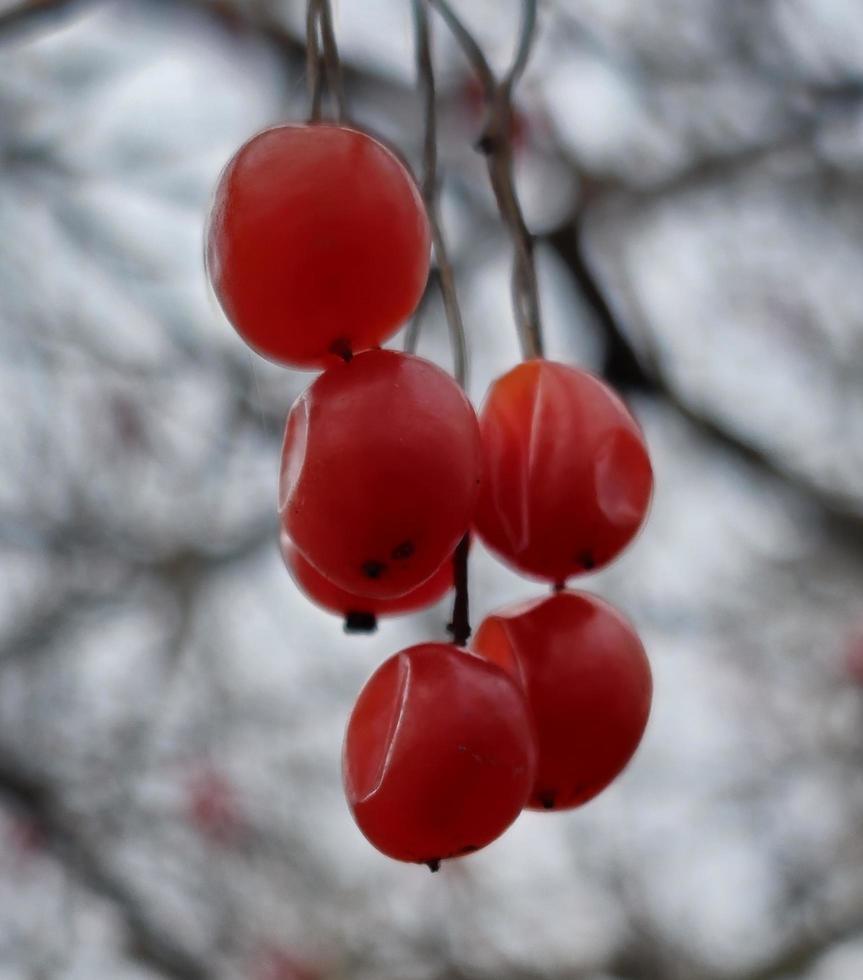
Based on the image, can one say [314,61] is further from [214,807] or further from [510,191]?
[214,807]

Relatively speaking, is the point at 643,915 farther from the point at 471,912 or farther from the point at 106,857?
the point at 106,857

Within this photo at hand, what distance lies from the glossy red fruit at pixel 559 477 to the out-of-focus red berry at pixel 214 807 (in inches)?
95.6

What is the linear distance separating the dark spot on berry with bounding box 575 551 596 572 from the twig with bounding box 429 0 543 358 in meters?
0.14

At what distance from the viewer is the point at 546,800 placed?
55cm

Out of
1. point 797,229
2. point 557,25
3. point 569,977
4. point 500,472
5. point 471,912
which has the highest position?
point 500,472

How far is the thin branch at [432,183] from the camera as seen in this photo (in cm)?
58

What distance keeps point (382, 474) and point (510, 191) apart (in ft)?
0.77

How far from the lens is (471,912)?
2.70 m

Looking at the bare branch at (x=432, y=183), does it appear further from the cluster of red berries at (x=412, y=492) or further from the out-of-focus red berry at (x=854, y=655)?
the out-of-focus red berry at (x=854, y=655)

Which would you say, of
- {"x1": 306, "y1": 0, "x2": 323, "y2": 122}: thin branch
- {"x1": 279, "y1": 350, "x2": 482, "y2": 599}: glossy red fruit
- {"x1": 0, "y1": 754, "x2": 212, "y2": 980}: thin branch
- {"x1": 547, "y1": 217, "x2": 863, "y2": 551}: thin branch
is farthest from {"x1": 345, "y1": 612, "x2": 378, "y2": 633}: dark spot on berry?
{"x1": 0, "y1": 754, "x2": 212, "y2": 980}: thin branch

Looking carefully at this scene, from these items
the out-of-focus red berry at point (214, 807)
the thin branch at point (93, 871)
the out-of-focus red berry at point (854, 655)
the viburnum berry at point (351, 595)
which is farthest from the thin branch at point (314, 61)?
the out-of-focus red berry at point (854, 655)

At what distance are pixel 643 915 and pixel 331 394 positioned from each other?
99.0 inches

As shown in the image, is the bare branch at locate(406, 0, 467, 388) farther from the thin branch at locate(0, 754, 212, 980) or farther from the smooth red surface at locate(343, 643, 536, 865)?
the thin branch at locate(0, 754, 212, 980)

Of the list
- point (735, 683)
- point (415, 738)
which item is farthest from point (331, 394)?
point (735, 683)
